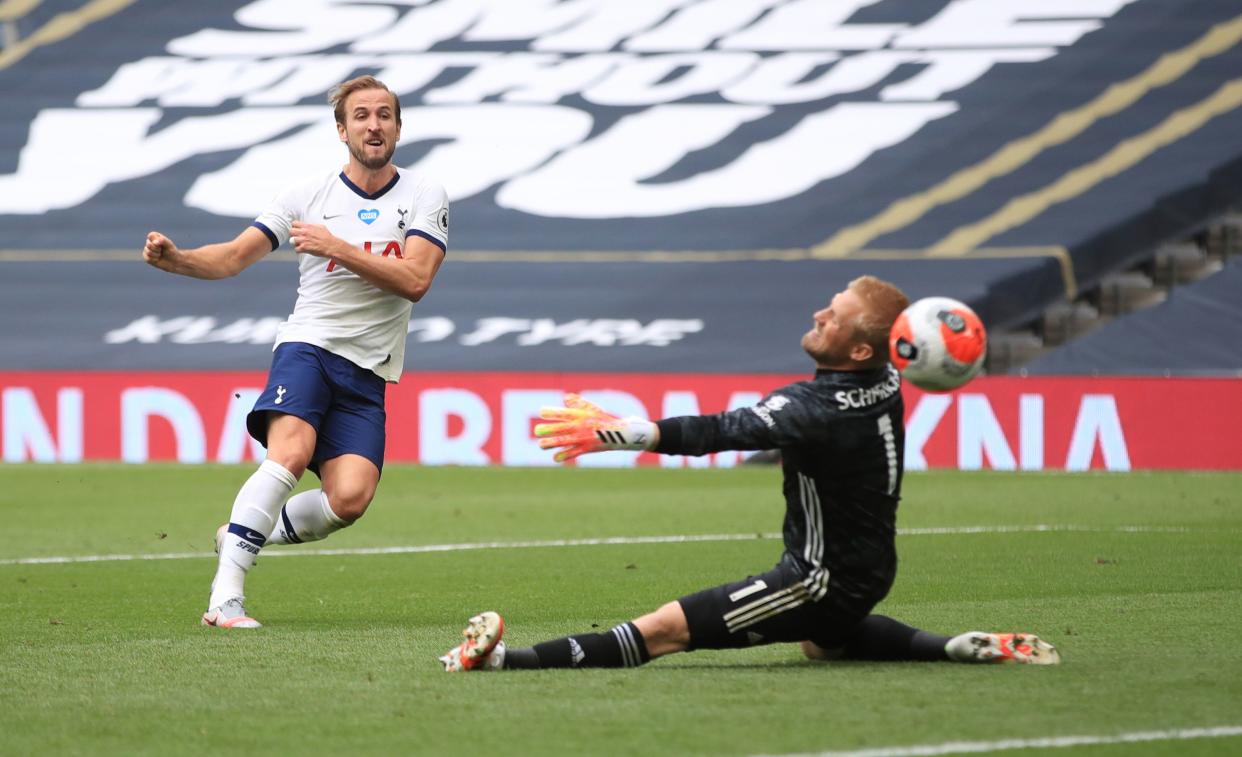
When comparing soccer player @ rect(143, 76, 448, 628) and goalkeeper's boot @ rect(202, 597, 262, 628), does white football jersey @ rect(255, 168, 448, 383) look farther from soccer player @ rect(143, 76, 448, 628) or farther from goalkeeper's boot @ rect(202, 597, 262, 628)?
goalkeeper's boot @ rect(202, 597, 262, 628)

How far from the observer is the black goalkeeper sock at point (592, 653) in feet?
19.0

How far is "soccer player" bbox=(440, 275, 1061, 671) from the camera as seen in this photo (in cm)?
568

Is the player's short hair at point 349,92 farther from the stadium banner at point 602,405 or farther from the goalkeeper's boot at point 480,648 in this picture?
the stadium banner at point 602,405

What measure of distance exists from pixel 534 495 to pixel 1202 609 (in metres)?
8.73

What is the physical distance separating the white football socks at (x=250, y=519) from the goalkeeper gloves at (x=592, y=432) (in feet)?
6.99

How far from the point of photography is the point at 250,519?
24.0 ft

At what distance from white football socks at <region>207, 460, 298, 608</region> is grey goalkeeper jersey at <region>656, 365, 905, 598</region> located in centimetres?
229

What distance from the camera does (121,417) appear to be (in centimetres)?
2003

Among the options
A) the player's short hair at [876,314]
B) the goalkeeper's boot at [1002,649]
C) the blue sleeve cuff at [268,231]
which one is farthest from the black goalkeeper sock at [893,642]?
the blue sleeve cuff at [268,231]

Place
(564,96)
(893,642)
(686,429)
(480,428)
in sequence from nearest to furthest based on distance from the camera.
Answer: (686,429) < (893,642) < (480,428) < (564,96)

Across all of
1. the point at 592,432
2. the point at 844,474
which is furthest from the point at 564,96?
the point at 592,432

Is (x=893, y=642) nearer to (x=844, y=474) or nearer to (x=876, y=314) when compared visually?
(x=844, y=474)

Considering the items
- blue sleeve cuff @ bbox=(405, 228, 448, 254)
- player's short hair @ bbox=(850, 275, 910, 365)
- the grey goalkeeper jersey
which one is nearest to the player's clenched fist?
blue sleeve cuff @ bbox=(405, 228, 448, 254)

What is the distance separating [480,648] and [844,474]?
126 centimetres
